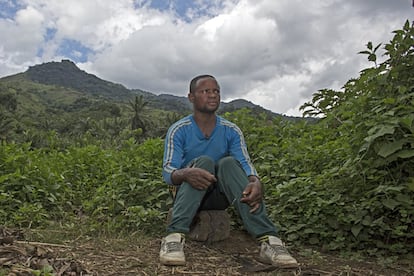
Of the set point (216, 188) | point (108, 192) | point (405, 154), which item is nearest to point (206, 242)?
point (216, 188)

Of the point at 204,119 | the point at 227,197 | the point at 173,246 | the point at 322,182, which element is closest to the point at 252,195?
the point at 227,197

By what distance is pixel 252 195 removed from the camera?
3.33 meters

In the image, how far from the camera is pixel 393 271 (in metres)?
3.31

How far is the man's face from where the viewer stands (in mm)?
3717

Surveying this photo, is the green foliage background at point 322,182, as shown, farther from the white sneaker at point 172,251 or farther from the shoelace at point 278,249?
the white sneaker at point 172,251

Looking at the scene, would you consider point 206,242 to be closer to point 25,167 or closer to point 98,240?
point 98,240

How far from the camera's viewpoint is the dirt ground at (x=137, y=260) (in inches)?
113

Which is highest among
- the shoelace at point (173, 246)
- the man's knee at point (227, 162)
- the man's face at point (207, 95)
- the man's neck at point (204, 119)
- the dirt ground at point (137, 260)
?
the man's face at point (207, 95)

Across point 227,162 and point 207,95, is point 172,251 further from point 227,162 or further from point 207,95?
point 207,95

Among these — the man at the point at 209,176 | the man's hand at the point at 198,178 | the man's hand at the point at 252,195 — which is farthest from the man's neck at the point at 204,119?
the man's hand at the point at 252,195

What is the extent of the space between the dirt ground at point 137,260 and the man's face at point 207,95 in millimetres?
1224

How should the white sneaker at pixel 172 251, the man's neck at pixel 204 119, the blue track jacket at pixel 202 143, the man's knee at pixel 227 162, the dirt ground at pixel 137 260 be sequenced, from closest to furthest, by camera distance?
the dirt ground at pixel 137 260
the white sneaker at pixel 172 251
the man's knee at pixel 227 162
the blue track jacket at pixel 202 143
the man's neck at pixel 204 119

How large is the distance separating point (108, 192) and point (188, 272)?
→ 1.97 metres

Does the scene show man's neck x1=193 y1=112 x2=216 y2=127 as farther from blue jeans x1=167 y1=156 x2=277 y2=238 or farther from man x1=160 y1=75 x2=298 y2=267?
blue jeans x1=167 y1=156 x2=277 y2=238
